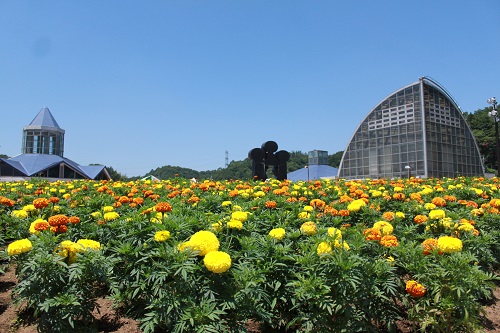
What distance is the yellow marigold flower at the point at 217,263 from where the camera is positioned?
2.23 m

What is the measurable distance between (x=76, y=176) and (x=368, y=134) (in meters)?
38.0

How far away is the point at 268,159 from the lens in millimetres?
15430

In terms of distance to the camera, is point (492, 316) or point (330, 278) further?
point (492, 316)

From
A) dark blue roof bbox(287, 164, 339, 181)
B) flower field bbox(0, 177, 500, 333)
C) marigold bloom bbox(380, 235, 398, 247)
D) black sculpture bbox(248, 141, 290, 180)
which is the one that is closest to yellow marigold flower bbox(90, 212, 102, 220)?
flower field bbox(0, 177, 500, 333)

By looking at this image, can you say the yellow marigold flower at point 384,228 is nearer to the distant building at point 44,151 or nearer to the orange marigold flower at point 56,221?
the orange marigold flower at point 56,221

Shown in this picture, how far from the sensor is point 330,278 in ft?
7.73

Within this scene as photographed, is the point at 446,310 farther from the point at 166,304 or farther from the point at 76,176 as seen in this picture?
the point at 76,176

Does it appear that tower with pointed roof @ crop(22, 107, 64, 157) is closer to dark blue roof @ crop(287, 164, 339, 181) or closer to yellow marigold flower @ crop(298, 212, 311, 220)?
dark blue roof @ crop(287, 164, 339, 181)

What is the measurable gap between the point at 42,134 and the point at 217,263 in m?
53.0

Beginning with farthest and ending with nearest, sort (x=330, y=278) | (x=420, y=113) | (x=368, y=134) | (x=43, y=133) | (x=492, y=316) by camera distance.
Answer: (x=43, y=133)
(x=368, y=134)
(x=420, y=113)
(x=492, y=316)
(x=330, y=278)

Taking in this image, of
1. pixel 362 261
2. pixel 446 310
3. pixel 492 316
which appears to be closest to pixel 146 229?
pixel 362 261

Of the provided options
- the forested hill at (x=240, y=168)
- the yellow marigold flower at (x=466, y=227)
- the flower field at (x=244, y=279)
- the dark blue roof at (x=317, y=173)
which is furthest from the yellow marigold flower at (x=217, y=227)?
the forested hill at (x=240, y=168)

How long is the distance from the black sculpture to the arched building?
2130cm

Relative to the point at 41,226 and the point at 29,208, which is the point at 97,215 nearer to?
the point at 41,226
